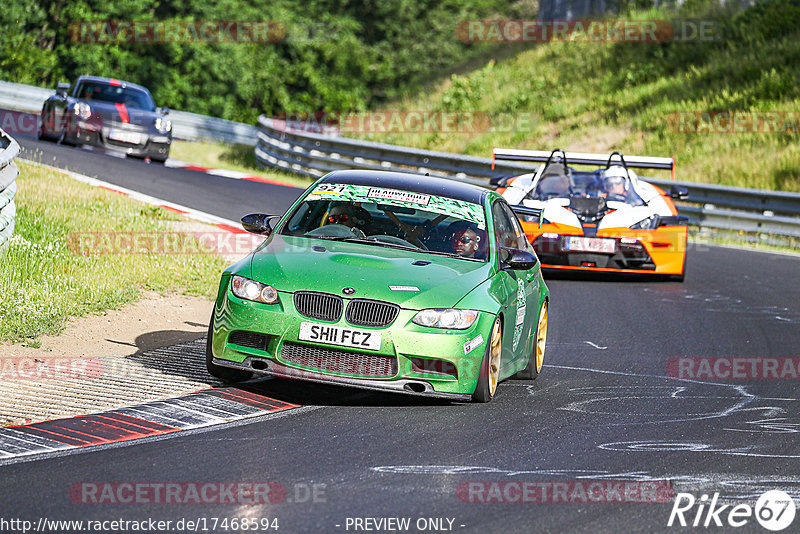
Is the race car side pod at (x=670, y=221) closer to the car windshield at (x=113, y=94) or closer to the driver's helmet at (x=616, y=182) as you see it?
the driver's helmet at (x=616, y=182)

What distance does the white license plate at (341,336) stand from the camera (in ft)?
22.6

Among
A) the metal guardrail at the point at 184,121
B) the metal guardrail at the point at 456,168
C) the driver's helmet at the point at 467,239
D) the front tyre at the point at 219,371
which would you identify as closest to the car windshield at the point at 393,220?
the driver's helmet at the point at 467,239

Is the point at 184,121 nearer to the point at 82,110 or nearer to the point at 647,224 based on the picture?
the point at 82,110

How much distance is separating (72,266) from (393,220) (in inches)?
161

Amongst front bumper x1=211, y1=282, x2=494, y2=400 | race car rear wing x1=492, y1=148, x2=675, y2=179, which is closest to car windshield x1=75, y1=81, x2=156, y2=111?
race car rear wing x1=492, y1=148, x2=675, y2=179

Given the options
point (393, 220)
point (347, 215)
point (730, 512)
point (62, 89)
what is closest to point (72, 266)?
point (347, 215)

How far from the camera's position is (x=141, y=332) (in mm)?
9555

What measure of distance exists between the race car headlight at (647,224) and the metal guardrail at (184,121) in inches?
961

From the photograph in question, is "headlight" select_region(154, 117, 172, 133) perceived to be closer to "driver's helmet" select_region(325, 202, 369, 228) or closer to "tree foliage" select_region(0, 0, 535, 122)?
"driver's helmet" select_region(325, 202, 369, 228)

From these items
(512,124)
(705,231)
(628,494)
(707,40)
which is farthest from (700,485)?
(707,40)

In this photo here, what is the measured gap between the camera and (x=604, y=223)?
45.6ft

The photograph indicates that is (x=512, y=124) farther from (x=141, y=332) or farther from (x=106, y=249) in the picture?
(x=141, y=332)

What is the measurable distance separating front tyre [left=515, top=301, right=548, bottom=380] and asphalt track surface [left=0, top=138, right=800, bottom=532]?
0.09 m

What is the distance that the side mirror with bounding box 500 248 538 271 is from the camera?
7930 millimetres
